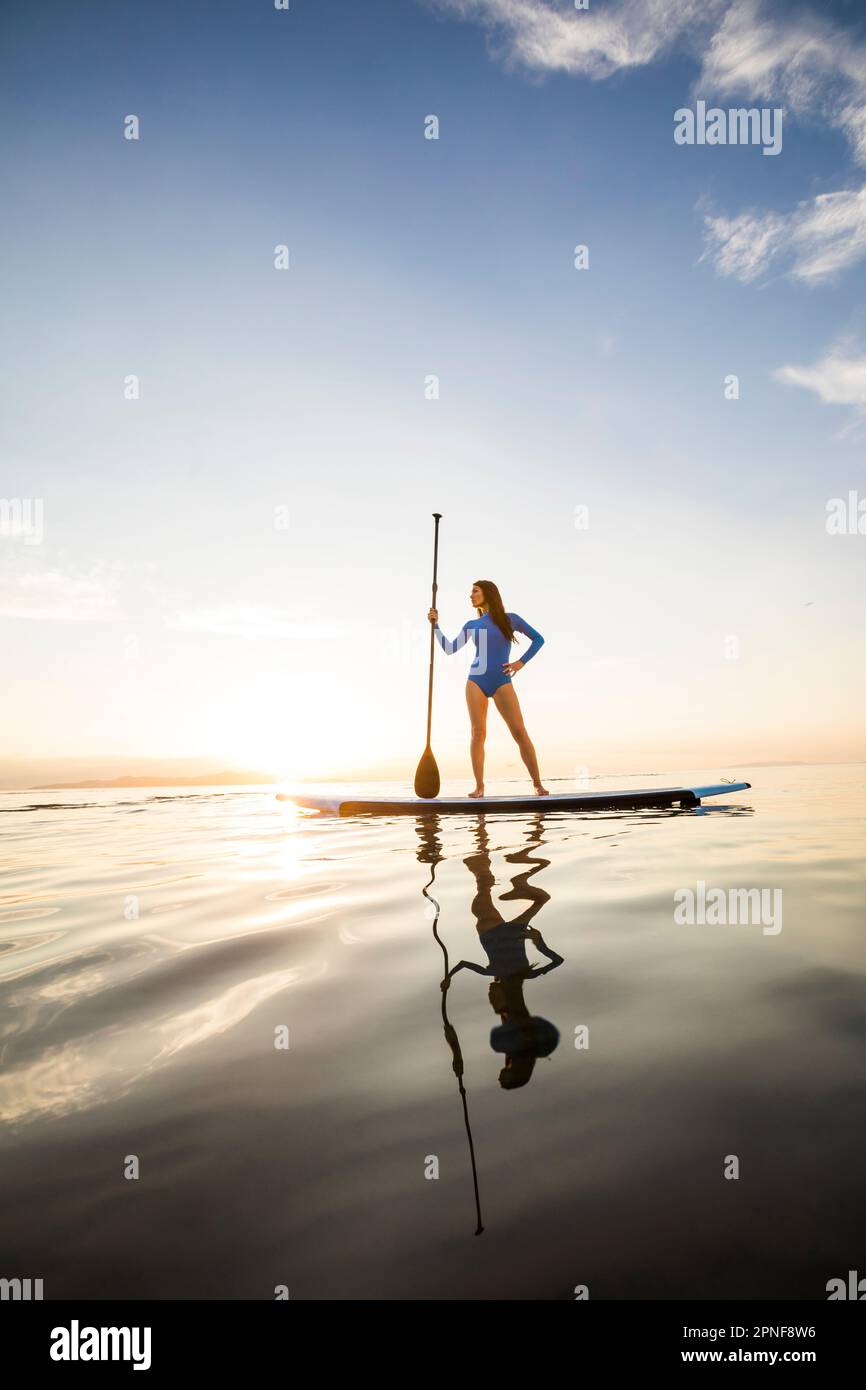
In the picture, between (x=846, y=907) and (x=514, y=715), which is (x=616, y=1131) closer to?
(x=846, y=907)

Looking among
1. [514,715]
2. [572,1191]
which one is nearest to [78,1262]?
[572,1191]

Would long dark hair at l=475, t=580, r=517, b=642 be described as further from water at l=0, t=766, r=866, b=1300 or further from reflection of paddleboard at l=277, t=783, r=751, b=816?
water at l=0, t=766, r=866, b=1300

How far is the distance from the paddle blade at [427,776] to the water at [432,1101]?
6319 mm

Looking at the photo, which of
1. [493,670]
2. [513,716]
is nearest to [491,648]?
[493,670]

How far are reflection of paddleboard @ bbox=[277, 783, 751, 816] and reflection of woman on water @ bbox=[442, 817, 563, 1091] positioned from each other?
436 centimetres

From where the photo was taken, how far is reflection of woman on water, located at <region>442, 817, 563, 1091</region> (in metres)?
1.79

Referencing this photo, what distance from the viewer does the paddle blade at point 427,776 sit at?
9906 millimetres

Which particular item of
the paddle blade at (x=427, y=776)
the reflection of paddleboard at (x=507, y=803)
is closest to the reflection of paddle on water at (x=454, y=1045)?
the reflection of paddleboard at (x=507, y=803)

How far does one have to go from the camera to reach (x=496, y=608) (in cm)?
960

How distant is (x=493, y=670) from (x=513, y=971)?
23.7ft

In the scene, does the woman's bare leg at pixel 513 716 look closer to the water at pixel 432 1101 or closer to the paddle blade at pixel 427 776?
the paddle blade at pixel 427 776

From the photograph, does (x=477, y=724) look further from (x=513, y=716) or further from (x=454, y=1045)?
(x=454, y=1045)

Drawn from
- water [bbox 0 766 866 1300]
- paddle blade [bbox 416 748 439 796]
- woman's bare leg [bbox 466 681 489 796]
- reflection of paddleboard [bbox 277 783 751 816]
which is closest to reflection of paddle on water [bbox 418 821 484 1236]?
water [bbox 0 766 866 1300]
